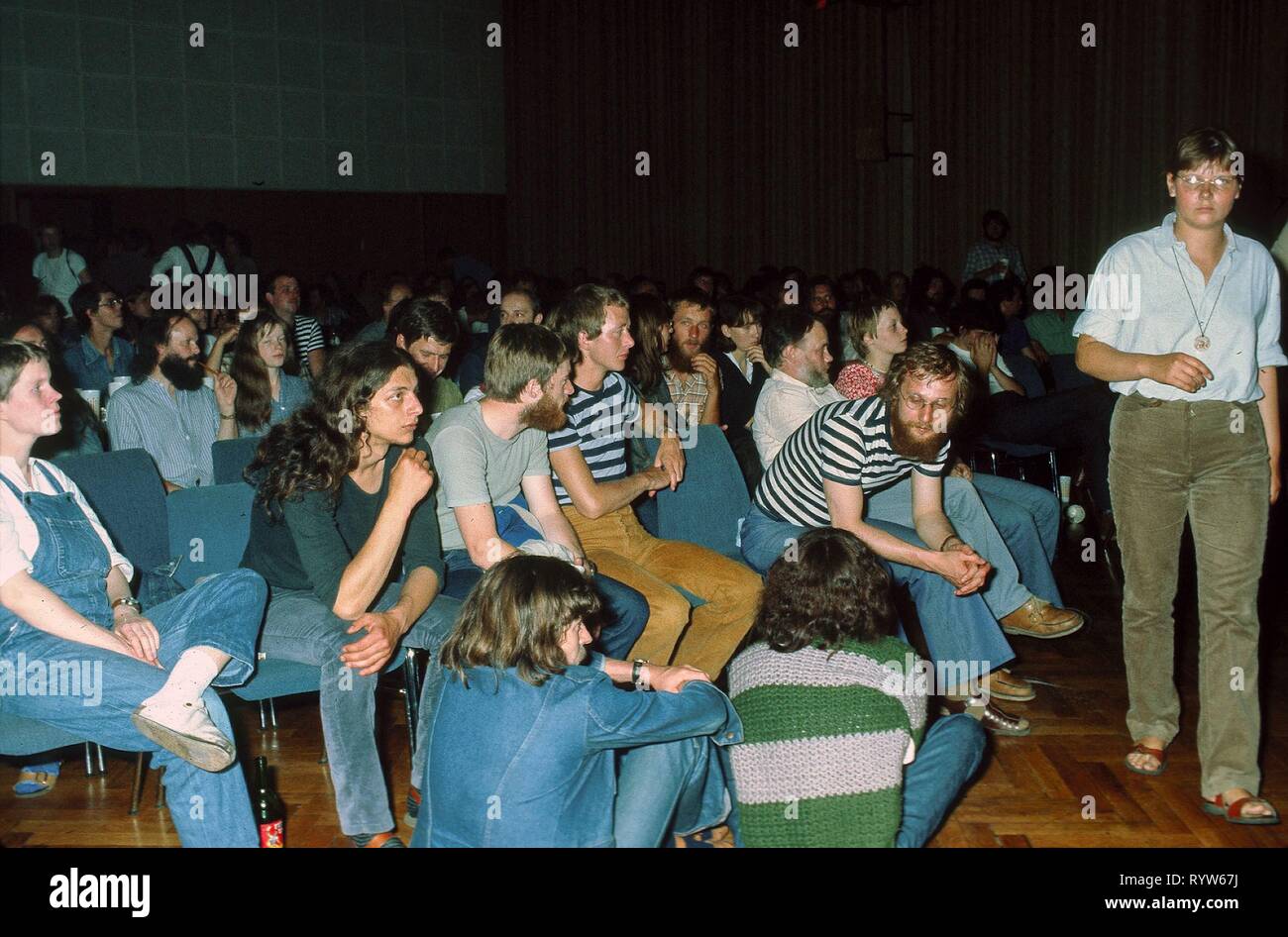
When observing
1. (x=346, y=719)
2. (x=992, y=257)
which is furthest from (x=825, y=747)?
(x=992, y=257)

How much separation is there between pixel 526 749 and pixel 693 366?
2648 mm

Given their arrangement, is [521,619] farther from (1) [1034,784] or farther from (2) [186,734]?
(1) [1034,784]

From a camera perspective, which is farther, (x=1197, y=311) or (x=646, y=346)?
(x=646, y=346)

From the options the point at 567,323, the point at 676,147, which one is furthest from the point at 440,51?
the point at 567,323

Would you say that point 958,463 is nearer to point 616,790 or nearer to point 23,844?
point 616,790

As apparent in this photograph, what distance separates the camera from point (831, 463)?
3.18 meters

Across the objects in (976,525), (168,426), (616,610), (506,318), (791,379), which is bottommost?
(616,610)

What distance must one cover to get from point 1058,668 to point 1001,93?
6.54 meters

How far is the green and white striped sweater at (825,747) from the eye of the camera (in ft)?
7.11

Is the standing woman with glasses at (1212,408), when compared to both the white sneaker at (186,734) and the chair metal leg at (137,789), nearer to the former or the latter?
the white sneaker at (186,734)

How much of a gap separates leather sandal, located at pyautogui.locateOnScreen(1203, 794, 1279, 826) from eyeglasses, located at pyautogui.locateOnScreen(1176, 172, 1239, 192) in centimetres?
137

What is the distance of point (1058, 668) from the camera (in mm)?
3926

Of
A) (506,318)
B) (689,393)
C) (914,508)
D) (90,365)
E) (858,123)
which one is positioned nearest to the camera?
(914,508)

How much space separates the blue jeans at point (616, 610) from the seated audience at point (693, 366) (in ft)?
4.75
